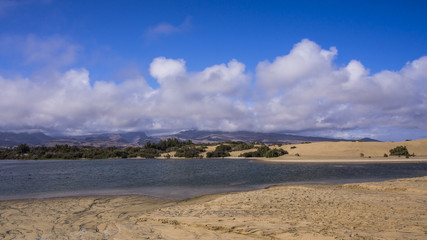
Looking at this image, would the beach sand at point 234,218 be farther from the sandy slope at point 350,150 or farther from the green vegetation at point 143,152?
the green vegetation at point 143,152

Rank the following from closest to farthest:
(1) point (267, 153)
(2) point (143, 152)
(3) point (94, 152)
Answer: (1) point (267, 153) → (2) point (143, 152) → (3) point (94, 152)

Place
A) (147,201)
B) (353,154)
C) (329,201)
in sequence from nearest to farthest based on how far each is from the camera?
(329,201), (147,201), (353,154)

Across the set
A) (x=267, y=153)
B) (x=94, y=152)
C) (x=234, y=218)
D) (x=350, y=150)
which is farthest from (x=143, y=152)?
(x=234, y=218)

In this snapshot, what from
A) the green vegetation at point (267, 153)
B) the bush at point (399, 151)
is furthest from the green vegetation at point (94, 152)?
the bush at point (399, 151)

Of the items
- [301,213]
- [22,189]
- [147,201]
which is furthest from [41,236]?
[22,189]

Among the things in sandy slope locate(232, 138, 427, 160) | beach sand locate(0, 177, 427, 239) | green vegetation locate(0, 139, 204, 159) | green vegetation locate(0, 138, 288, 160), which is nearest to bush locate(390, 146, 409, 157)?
sandy slope locate(232, 138, 427, 160)

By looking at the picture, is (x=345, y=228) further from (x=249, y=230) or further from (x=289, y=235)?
(x=249, y=230)

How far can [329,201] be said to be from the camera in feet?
46.0

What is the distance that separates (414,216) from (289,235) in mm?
5843

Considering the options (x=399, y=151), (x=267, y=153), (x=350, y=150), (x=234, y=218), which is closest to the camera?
(x=234, y=218)

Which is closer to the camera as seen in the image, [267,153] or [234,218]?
[234,218]

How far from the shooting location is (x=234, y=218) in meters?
11.2

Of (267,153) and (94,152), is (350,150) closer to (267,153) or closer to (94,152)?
(267,153)

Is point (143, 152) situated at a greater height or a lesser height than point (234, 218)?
greater
